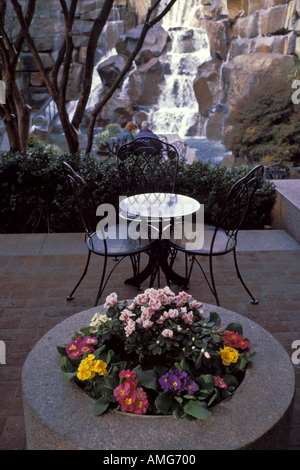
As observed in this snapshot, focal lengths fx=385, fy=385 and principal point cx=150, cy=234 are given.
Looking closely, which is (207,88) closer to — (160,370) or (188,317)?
(188,317)

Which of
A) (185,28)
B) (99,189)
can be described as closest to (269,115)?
(99,189)

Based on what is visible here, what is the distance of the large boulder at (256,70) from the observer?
14133 mm

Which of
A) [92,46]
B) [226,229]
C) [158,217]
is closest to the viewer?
[158,217]

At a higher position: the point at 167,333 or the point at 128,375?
the point at 167,333

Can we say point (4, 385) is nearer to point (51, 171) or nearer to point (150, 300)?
point (150, 300)

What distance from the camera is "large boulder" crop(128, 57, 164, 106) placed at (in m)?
20.2

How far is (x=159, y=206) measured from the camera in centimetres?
308

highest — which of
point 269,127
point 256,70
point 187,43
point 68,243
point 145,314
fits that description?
point 187,43

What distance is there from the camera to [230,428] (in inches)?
52.3

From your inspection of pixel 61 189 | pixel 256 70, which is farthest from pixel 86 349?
pixel 256 70

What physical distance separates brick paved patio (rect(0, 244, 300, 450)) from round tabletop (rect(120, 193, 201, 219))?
0.74 metres

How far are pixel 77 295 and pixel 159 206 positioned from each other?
101 centimetres
